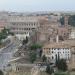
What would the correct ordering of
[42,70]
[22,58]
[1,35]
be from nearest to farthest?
[42,70], [22,58], [1,35]

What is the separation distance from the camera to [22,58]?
12961mm

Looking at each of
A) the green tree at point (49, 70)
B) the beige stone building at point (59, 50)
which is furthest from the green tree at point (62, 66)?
the beige stone building at point (59, 50)

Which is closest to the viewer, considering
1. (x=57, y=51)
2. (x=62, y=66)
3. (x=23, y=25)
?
(x=62, y=66)

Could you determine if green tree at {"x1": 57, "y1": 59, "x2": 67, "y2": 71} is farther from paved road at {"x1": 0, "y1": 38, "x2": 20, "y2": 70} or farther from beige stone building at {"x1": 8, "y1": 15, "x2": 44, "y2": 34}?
beige stone building at {"x1": 8, "y1": 15, "x2": 44, "y2": 34}

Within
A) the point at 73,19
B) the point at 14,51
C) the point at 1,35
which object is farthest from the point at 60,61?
the point at 73,19

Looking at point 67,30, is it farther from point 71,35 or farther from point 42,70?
point 42,70

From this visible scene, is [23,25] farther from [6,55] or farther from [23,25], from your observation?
[6,55]

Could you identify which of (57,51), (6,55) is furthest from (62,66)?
(6,55)

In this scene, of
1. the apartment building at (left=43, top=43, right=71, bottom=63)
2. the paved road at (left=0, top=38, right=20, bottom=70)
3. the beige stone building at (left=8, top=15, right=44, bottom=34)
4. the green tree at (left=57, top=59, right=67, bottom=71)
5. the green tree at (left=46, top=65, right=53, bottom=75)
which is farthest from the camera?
the beige stone building at (left=8, top=15, right=44, bottom=34)

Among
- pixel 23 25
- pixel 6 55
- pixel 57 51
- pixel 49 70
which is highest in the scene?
pixel 49 70

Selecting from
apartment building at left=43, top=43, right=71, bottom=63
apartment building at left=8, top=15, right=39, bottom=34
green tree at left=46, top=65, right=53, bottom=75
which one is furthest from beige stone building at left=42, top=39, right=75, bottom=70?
apartment building at left=8, top=15, right=39, bottom=34

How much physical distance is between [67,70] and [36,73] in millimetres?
1314

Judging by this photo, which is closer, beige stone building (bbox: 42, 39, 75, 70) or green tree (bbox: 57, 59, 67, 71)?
green tree (bbox: 57, 59, 67, 71)

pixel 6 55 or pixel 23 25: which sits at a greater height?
pixel 6 55
